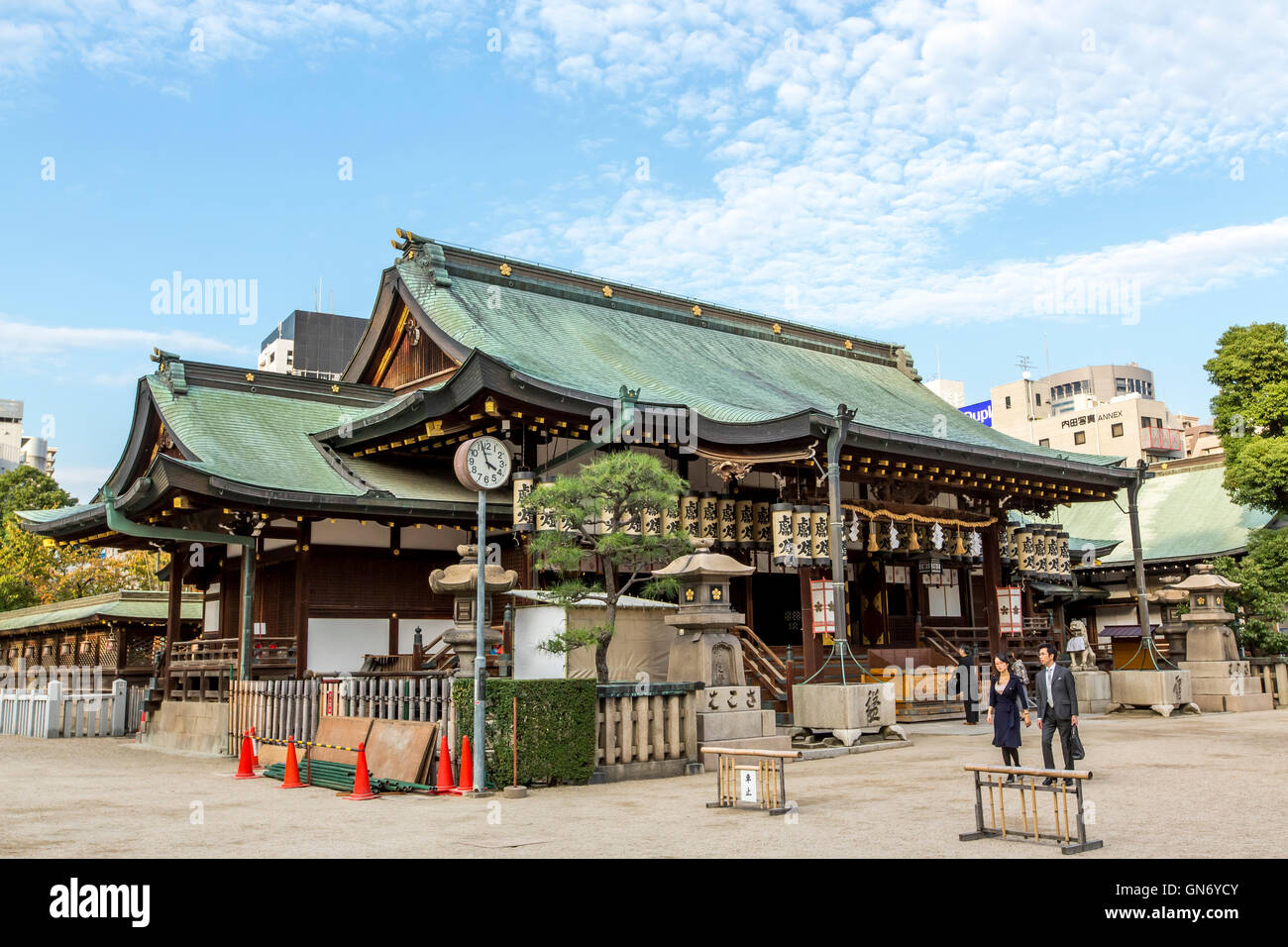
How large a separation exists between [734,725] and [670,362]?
1316 centimetres

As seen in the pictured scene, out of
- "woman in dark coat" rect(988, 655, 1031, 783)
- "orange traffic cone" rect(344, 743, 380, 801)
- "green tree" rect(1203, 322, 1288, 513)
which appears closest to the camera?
"woman in dark coat" rect(988, 655, 1031, 783)

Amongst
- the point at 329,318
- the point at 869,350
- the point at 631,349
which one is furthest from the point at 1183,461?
the point at 329,318

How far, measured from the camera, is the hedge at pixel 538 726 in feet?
43.8

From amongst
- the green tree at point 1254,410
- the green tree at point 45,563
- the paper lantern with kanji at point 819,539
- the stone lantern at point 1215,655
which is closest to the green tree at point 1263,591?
the green tree at point 1254,410

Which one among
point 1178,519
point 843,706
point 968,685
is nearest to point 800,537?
point 843,706

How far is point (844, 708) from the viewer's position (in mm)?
18328

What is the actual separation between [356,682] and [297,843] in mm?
6054

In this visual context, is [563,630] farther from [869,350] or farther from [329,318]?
[329,318]

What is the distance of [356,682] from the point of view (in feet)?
51.0

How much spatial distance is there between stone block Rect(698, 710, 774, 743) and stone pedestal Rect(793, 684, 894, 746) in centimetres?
208

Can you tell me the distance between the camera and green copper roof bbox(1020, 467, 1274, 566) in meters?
37.6

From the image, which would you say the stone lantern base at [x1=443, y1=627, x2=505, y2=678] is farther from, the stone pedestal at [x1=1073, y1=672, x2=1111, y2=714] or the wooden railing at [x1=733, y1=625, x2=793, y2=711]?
the stone pedestal at [x1=1073, y1=672, x2=1111, y2=714]

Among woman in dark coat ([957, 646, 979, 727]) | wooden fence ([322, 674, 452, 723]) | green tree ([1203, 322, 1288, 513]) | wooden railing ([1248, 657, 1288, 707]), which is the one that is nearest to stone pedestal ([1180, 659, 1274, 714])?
wooden railing ([1248, 657, 1288, 707])

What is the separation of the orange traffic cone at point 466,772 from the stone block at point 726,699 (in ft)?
12.9
